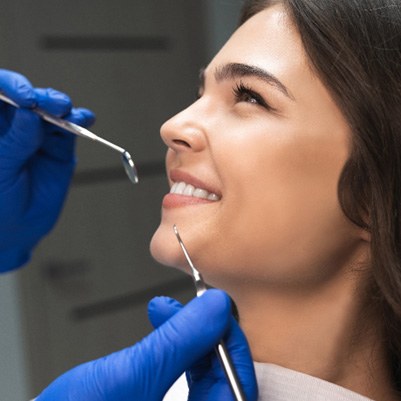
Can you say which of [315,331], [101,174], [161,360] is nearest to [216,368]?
[161,360]

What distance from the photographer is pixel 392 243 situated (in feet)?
3.73

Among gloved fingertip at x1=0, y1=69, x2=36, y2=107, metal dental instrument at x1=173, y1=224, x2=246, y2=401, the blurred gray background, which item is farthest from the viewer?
the blurred gray background

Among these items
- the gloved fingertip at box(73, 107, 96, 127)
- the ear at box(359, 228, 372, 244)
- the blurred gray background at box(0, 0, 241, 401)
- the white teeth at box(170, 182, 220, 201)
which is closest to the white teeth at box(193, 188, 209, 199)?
the white teeth at box(170, 182, 220, 201)

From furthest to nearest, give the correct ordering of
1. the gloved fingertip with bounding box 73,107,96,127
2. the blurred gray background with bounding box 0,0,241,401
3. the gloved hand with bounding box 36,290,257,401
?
the blurred gray background with bounding box 0,0,241,401 < the gloved fingertip with bounding box 73,107,96,127 < the gloved hand with bounding box 36,290,257,401

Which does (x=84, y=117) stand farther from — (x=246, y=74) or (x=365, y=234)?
(x=365, y=234)

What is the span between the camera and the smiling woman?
1127 millimetres

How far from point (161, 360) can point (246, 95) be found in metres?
0.45

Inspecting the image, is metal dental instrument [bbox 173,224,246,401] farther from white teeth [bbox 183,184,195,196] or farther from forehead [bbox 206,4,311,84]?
forehead [bbox 206,4,311,84]

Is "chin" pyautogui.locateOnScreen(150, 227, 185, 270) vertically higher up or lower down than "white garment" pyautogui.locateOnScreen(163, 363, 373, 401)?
higher up

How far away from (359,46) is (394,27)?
76mm

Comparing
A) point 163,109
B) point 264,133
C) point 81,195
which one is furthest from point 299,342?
point 163,109

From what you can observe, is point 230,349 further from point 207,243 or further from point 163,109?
point 163,109

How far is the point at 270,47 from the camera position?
3.83 feet

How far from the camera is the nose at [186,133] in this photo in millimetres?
1162
